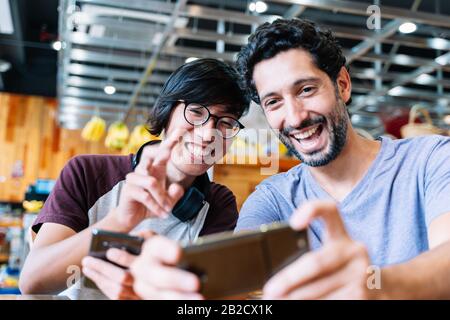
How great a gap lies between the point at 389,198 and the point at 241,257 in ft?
2.10

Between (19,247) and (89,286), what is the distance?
171 inches

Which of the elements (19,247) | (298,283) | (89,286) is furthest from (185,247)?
(19,247)

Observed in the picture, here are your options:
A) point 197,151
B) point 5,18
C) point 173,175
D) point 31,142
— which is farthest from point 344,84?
point 31,142

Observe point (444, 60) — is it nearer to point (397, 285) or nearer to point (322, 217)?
point (397, 285)

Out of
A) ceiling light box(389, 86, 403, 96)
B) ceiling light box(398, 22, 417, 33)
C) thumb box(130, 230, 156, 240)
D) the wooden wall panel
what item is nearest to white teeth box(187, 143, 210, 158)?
thumb box(130, 230, 156, 240)

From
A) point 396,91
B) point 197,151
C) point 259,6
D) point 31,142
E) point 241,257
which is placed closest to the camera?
point 241,257

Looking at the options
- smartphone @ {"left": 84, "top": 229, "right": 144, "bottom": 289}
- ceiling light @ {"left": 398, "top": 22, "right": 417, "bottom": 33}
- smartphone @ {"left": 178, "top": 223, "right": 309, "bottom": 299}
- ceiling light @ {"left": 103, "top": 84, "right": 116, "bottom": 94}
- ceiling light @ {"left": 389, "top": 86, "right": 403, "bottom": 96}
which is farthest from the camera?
ceiling light @ {"left": 103, "top": 84, "right": 116, "bottom": 94}

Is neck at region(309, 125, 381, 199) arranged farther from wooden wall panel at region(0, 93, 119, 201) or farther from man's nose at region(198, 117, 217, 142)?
wooden wall panel at region(0, 93, 119, 201)

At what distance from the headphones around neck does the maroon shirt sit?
4 centimetres

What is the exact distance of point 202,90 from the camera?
1026 mm

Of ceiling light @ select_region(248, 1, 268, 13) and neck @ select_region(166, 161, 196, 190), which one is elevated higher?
ceiling light @ select_region(248, 1, 268, 13)

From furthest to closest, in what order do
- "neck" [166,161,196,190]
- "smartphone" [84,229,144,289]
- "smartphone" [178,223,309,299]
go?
"neck" [166,161,196,190]
"smartphone" [84,229,144,289]
"smartphone" [178,223,309,299]

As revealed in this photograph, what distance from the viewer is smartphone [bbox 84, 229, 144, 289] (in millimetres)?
539

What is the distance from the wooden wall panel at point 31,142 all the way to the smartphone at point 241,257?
669 cm
